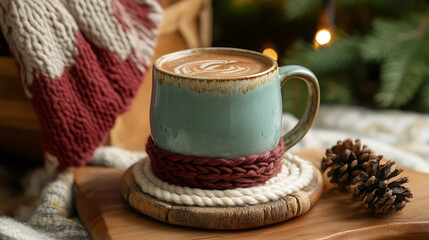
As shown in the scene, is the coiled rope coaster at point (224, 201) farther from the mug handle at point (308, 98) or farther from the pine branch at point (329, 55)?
the pine branch at point (329, 55)

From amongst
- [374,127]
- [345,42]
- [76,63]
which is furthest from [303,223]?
[345,42]

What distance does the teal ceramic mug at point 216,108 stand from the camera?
56cm

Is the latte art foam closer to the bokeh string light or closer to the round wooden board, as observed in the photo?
the round wooden board

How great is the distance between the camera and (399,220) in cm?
59

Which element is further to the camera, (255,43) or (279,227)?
(255,43)

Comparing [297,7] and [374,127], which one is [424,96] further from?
[297,7]

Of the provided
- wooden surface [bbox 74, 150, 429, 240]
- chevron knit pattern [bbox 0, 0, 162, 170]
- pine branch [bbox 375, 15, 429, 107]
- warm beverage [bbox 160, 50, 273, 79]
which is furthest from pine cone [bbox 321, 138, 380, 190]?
pine branch [bbox 375, 15, 429, 107]

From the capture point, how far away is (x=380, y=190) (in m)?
0.60

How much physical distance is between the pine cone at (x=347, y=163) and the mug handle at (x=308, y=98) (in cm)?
6

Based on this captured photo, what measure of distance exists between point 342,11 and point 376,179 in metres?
0.96

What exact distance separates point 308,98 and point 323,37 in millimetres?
646

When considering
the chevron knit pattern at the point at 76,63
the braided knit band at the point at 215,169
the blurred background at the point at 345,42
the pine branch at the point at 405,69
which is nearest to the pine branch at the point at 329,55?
the blurred background at the point at 345,42

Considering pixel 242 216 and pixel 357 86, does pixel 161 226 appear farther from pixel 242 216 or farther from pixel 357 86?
Result: pixel 357 86

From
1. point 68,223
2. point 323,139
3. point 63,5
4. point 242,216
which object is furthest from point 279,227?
point 323,139
